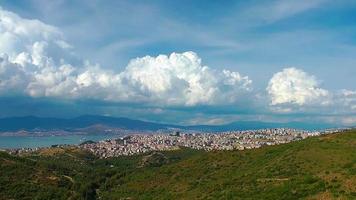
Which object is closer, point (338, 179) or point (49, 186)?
point (338, 179)

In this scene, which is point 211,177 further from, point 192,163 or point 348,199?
point 348,199

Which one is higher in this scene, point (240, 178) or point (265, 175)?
point (265, 175)

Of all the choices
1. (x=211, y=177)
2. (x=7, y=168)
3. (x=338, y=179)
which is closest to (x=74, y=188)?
(x=7, y=168)

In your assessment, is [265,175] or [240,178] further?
[240,178]

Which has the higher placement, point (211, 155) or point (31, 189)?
point (211, 155)

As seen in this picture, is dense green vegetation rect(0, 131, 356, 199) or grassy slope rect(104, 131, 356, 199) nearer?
grassy slope rect(104, 131, 356, 199)

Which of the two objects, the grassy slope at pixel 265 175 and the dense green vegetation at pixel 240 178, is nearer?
the grassy slope at pixel 265 175

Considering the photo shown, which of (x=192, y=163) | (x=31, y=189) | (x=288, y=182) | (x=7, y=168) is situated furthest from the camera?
(x=7, y=168)

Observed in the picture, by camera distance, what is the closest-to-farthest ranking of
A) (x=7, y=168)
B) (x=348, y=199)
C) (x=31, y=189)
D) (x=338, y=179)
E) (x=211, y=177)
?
1. (x=348, y=199)
2. (x=338, y=179)
3. (x=211, y=177)
4. (x=31, y=189)
5. (x=7, y=168)
